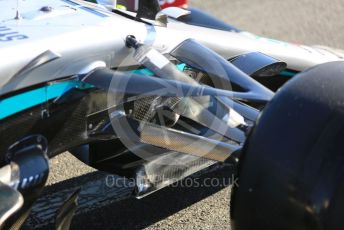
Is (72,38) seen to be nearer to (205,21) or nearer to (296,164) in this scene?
(296,164)

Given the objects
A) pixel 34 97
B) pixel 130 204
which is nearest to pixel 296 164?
pixel 34 97

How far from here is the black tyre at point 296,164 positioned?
1.53m

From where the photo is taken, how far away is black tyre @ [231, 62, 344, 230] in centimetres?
153

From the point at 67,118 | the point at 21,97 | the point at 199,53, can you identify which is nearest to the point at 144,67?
the point at 199,53

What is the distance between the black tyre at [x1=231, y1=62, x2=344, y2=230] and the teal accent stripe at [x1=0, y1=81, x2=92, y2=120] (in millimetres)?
773

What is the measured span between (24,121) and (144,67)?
57 cm

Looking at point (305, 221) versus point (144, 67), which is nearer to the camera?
point (305, 221)

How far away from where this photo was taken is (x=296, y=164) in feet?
5.08

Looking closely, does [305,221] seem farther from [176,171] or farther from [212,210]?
[212,210]

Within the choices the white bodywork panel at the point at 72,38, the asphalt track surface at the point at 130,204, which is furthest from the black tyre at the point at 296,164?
the asphalt track surface at the point at 130,204

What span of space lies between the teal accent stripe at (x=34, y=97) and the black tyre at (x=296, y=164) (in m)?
0.77

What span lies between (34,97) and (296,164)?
97cm

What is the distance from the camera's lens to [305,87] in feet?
5.50

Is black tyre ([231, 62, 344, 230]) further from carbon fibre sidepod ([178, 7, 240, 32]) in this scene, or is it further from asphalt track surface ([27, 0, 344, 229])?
carbon fibre sidepod ([178, 7, 240, 32])
